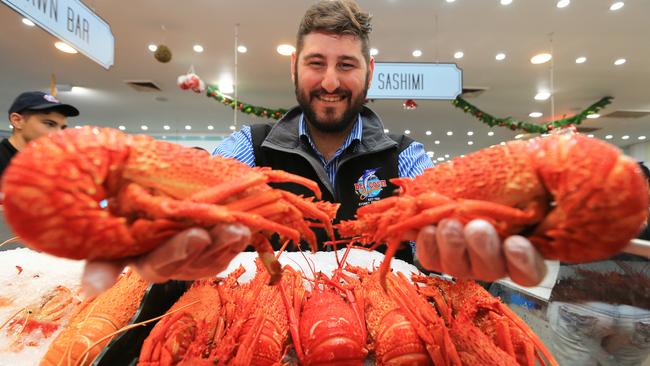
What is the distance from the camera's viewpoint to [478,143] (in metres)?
15.2

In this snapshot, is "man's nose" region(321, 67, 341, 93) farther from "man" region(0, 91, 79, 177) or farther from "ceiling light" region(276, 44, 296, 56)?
"ceiling light" region(276, 44, 296, 56)

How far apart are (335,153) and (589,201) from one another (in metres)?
1.61

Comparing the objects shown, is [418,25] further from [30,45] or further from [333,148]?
[30,45]

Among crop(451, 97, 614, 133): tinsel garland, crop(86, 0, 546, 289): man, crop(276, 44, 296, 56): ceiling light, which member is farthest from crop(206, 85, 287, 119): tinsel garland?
crop(86, 0, 546, 289): man

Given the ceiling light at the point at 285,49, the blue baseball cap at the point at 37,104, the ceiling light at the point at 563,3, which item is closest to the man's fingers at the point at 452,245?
the blue baseball cap at the point at 37,104

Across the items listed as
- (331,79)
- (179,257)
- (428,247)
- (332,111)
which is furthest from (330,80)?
(179,257)

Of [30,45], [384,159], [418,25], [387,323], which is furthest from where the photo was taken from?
[30,45]

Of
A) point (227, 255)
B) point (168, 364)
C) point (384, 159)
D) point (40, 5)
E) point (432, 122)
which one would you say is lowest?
point (168, 364)

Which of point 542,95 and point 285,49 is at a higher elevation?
point 285,49

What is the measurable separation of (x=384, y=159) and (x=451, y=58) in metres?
5.99

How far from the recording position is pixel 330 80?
6.37ft

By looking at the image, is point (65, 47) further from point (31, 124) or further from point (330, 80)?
point (330, 80)

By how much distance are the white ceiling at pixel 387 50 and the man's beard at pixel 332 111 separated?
12.1 ft

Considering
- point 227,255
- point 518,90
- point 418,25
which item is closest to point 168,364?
point 227,255
